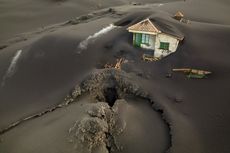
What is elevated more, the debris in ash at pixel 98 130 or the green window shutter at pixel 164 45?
the green window shutter at pixel 164 45

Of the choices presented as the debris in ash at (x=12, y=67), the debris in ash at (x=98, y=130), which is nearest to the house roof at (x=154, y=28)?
the debris in ash at (x=12, y=67)

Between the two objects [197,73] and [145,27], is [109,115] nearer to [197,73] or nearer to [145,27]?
[197,73]

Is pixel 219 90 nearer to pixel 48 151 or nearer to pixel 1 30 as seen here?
pixel 48 151

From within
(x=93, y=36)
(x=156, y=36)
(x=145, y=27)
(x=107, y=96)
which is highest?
(x=145, y=27)

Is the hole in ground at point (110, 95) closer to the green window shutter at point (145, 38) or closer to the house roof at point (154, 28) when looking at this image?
the green window shutter at point (145, 38)

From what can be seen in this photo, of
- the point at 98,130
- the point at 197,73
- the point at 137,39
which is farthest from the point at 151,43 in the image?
the point at 98,130

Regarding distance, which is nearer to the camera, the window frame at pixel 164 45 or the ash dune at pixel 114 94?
the ash dune at pixel 114 94

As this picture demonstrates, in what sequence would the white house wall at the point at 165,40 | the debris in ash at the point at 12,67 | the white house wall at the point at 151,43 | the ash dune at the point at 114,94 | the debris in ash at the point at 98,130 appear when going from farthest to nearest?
the white house wall at the point at 151,43
the white house wall at the point at 165,40
the debris in ash at the point at 12,67
the ash dune at the point at 114,94
the debris in ash at the point at 98,130
